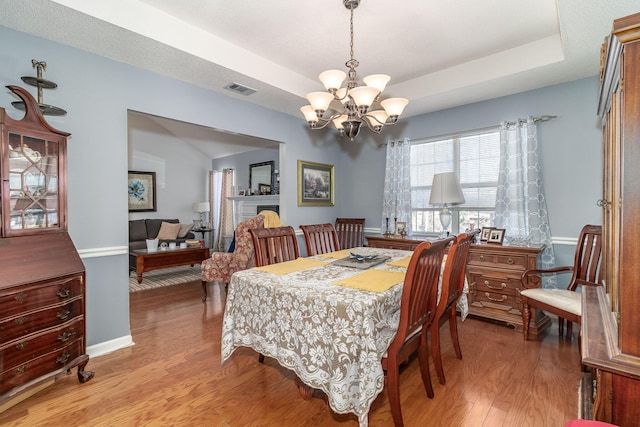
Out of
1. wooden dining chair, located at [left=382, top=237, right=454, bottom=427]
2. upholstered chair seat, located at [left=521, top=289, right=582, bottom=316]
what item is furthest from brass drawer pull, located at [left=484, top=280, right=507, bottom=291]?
wooden dining chair, located at [left=382, top=237, right=454, bottom=427]

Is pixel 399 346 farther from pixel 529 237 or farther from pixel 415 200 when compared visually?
pixel 415 200

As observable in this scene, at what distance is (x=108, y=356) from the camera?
2.43 m

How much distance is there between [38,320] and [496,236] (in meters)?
3.88

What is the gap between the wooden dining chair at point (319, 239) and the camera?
9.05 feet

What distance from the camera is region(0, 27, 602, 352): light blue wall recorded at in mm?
2330

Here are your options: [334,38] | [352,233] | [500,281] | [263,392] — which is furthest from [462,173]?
[263,392]

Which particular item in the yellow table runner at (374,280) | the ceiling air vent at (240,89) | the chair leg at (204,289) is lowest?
the chair leg at (204,289)

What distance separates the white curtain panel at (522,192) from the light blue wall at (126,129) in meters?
0.13

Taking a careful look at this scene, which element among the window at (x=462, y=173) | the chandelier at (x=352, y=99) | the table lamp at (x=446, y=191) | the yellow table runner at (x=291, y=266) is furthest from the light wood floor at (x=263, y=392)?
the chandelier at (x=352, y=99)

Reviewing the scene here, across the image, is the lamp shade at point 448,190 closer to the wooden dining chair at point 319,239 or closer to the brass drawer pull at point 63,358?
the wooden dining chair at point 319,239

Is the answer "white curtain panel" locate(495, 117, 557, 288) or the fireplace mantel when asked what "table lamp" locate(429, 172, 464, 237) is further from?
the fireplace mantel

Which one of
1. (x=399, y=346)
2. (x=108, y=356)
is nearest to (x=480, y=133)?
(x=399, y=346)

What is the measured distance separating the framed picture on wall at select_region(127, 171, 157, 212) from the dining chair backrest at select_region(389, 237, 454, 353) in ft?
21.2

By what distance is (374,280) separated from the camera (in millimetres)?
1757
